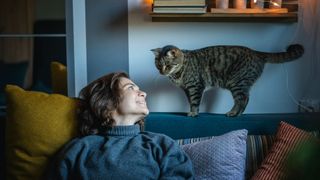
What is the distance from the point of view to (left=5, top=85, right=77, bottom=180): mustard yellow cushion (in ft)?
5.27

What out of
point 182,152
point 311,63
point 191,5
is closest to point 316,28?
point 311,63

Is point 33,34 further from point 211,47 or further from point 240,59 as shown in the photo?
point 240,59

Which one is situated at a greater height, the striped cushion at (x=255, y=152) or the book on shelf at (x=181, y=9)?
the book on shelf at (x=181, y=9)

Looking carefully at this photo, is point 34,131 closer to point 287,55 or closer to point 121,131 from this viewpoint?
point 121,131

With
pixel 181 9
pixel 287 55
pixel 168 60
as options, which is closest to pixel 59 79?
pixel 168 60

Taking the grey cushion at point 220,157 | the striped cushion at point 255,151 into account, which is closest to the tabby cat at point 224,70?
the striped cushion at point 255,151

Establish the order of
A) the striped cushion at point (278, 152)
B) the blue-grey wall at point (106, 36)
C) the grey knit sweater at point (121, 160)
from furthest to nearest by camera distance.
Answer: the blue-grey wall at point (106, 36)
the striped cushion at point (278, 152)
the grey knit sweater at point (121, 160)

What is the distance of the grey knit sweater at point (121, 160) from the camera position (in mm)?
1460

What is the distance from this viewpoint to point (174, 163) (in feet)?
4.95

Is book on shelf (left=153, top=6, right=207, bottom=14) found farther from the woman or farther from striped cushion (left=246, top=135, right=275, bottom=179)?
striped cushion (left=246, top=135, right=275, bottom=179)

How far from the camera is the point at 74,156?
4.96ft

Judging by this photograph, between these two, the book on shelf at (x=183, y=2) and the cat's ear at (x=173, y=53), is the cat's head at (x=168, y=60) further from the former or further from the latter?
the book on shelf at (x=183, y=2)

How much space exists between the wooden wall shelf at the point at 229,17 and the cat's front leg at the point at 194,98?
0.40m

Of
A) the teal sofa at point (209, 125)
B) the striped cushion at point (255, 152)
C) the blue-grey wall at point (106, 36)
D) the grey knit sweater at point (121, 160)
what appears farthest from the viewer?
the blue-grey wall at point (106, 36)
